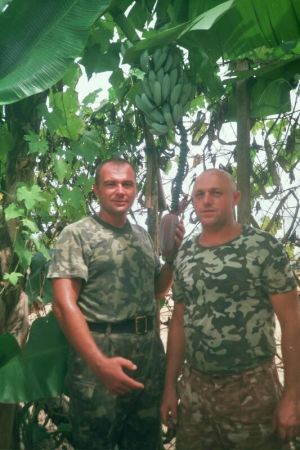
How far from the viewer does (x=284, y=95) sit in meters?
2.36

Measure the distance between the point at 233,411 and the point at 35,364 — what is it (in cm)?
104

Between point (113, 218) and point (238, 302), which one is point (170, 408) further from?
point (113, 218)

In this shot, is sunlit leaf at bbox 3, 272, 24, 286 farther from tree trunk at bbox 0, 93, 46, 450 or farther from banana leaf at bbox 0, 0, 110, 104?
banana leaf at bbox 0, 0, 110, 104

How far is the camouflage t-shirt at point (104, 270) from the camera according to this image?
202 centimetres

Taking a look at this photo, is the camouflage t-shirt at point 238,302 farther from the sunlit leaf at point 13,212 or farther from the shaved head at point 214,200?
the sunlit leaf at point 13,212

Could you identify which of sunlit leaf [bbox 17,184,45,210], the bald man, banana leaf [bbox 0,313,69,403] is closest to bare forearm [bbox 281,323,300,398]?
the bald man

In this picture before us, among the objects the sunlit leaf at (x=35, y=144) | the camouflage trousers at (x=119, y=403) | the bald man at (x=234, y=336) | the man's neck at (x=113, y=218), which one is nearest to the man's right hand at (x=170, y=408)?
the bald man at (x=234, y=336)

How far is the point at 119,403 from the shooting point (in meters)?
2.05

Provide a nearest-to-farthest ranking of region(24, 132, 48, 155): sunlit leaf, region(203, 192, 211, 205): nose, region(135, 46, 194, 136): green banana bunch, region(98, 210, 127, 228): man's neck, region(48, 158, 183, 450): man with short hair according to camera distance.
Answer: region(135, 46, 194, 136): green banana bunch < region(203, 192, 211, 205): nose < region(48, 158, 183, 450): man with short hair < region(98, 210, 127, 228): man's neck < region(24, 132, 48, 155): sunlit leaf

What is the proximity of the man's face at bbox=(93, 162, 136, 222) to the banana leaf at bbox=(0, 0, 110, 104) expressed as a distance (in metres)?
0.44

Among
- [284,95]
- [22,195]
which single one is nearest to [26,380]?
[22,195]

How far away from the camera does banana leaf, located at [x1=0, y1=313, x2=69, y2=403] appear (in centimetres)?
225

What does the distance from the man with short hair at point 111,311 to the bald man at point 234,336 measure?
8.2 inches

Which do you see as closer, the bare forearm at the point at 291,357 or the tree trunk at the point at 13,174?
the bare forearm at the point at 291,357
